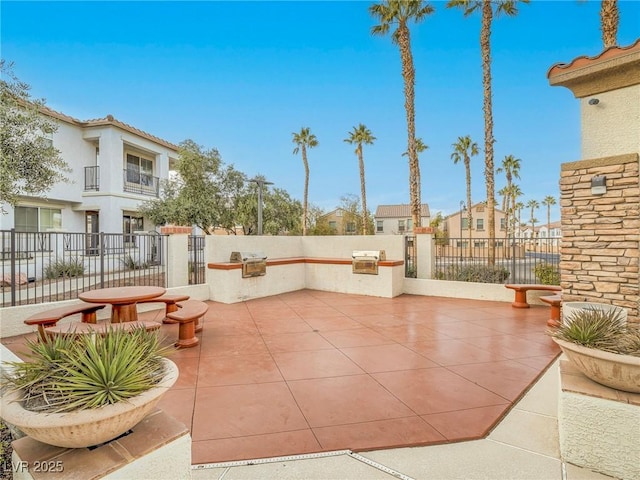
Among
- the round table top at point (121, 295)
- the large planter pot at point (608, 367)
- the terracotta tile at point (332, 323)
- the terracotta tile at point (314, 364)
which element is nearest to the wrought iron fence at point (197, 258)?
the round table top at point (121, 295)

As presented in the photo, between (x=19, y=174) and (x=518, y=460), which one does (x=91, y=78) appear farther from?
(x=518, y=460)

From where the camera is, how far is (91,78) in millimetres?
12773

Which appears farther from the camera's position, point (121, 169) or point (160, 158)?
point (160, 158)

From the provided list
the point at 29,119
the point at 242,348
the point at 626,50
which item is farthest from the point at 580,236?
the point at 29,119

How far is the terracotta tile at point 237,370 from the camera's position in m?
3.64

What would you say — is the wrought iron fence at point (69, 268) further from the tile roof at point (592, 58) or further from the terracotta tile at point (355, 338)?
the tile roof at point (592, 58)

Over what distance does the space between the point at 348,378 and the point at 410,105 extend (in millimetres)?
11311

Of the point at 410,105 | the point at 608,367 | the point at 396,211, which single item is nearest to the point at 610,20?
the point at 410,105

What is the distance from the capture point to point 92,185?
14.2 metres

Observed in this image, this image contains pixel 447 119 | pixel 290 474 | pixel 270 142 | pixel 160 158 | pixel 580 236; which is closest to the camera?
pixel 290 474

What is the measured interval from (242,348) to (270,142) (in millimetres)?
23231

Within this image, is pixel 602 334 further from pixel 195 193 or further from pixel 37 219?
pixel 37 219

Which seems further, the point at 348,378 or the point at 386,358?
the point at 386,358

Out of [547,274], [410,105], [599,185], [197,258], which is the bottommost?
[547,274]
